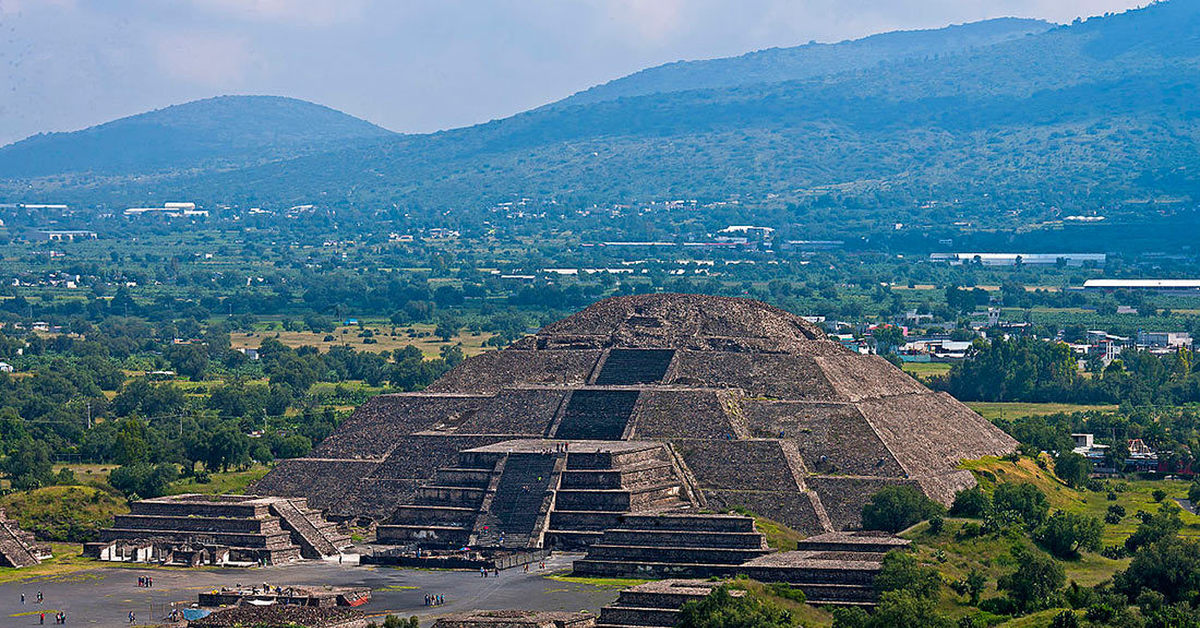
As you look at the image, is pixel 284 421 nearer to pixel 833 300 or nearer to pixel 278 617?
pixel 278 617

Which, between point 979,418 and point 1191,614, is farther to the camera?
point 979,418

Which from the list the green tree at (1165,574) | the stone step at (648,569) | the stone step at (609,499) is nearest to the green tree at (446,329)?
the stone step at (609,499)

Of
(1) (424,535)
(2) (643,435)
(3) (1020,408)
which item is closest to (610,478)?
(1) (424,535)

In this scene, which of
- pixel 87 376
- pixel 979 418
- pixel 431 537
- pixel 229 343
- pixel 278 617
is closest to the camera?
pixel 278 617

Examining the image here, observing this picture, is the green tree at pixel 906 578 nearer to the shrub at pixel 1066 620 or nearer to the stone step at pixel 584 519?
the shrub at pixel 1066 620

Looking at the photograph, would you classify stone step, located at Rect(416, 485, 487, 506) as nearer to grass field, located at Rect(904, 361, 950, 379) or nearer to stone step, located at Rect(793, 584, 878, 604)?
stone step, located at Rect(793, 584, 878, 604)

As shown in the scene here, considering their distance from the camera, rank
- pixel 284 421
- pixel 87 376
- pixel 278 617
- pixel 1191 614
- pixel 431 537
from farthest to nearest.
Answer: pixel 87 376, pixel 284 421, pixel 431 537, pixel 278 617, pixel 1191 614

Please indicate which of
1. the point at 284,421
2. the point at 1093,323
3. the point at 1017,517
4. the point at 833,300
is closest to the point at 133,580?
the point at 1017,517
